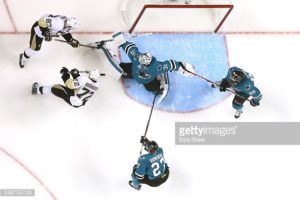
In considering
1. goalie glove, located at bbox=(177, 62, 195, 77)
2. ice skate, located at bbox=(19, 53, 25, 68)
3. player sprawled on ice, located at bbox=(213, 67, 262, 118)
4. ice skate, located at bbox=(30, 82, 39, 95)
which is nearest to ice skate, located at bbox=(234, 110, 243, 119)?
player sprawled on ice, located at bbox=(213, 67, 262, 118)

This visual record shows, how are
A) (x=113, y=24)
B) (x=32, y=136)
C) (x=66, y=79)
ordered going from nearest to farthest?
(x=66, y=79)
(x=32, y=136)
(x=113, y=24)

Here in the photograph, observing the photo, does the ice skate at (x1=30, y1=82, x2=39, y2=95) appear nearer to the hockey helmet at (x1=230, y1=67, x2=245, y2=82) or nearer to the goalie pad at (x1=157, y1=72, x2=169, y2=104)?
the goalie pad at (x1=157, y1=72, x2=169, y2=104)

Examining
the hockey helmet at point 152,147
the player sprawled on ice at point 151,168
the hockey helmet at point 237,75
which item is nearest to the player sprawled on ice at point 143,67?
the hockey helmet at point 237,75

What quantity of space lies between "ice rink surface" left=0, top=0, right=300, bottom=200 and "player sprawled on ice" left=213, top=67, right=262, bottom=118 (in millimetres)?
197

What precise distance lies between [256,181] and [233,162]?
0.25 metres

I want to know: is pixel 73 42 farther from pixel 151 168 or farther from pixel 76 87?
pixel 151 168

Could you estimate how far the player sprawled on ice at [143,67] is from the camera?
172 inches

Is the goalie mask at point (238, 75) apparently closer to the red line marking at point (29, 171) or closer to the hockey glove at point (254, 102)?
the hockey glove at point (254, 102)

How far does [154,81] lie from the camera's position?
4.55 metres

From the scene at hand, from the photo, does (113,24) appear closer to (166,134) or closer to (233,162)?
(166,134)

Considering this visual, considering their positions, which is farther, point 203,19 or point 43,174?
point 203,19

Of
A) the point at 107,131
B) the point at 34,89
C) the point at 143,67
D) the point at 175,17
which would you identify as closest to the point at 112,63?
the point at 143,67

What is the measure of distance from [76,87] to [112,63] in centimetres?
58

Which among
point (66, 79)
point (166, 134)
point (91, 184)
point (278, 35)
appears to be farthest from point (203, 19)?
point (91, 184)
